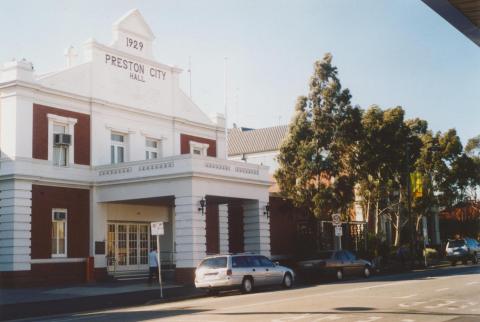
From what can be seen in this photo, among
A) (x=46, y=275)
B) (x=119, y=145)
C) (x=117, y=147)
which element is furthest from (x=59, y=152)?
(x=46, y=275)

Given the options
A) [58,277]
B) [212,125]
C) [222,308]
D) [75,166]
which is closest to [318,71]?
[212,125]

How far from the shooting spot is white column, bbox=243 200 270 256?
3191 centimetres

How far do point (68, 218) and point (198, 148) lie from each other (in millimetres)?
10472

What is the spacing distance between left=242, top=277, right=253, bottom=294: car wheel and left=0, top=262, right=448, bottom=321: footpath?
1.59 m

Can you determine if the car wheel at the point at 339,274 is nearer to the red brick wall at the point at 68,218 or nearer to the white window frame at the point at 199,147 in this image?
the red brick wall at the point at 68,218

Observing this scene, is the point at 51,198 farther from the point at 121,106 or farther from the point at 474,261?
the point at 474,261

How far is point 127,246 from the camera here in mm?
32688

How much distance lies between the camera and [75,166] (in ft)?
99.2

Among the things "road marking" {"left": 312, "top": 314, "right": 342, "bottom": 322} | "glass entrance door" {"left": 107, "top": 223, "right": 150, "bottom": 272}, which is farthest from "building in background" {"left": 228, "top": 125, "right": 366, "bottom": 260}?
"road marking" {"left": 312, "top": 314, "right": 342, "bottom": 322}

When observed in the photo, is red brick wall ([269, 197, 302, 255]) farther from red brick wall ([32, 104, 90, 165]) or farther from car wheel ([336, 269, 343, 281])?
red brick wall ([32, 104, 90, 165])


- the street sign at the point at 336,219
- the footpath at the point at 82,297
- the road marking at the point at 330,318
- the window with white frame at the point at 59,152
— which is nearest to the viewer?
the road marking at the point at 330,318

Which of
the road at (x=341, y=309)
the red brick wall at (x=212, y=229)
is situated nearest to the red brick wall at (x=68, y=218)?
the red brick wall at (x=212, y=229)

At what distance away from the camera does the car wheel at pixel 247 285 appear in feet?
74.4

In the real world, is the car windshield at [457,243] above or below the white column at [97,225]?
below
